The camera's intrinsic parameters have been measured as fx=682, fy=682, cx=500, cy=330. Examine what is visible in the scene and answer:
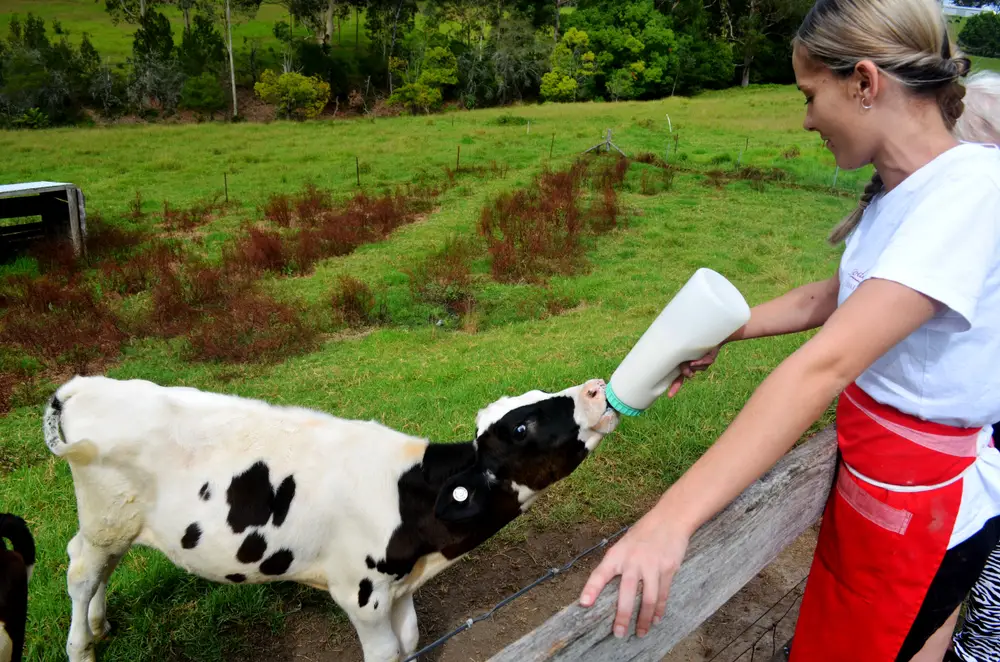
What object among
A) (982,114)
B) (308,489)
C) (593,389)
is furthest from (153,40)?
(982,114)

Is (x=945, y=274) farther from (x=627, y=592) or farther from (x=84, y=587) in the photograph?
(x=84, y=587)

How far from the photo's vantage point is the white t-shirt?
1.12 metres

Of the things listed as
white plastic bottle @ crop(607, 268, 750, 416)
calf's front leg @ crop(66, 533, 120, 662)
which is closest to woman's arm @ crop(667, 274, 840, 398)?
white plastic bottle @ crop(607, 268, 750, 416)

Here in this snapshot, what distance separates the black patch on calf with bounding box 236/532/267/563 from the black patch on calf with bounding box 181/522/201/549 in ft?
0.61

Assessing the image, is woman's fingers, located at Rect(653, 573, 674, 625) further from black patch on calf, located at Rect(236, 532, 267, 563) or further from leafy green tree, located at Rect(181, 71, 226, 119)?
leafy green tree, located at Rect(181, 71, 226, 119)

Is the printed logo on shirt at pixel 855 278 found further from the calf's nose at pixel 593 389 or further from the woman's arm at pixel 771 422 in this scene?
the calf's nose at pixel 593 389

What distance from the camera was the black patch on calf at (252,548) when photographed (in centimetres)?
287

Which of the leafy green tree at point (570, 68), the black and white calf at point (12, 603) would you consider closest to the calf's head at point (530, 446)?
the black and white calf at point (12, 603)

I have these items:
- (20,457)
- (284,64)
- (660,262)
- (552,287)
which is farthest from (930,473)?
(284,64)

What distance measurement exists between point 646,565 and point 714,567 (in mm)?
561

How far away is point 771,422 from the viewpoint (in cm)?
109

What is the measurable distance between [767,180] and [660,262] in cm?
837

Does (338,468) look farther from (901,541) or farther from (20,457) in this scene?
(20,457)

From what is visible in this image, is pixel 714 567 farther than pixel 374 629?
No
